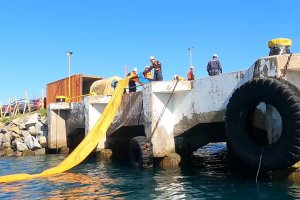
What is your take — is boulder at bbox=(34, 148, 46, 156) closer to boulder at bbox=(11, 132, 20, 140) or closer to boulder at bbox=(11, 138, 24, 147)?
boulder at bbox=(11, 138, 24, 147)

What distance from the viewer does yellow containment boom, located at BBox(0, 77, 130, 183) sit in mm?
13203

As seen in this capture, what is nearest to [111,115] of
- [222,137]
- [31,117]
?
[222,137]

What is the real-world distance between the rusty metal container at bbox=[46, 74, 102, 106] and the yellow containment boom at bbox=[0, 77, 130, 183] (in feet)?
20.9

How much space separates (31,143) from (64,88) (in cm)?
462

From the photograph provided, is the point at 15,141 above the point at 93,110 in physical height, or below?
below

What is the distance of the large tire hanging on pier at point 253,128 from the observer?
30.9 ft

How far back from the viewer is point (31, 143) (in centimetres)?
2258

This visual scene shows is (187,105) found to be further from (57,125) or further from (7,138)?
(7,138)

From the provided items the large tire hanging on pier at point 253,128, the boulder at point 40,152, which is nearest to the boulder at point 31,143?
the boulder at point 40,152

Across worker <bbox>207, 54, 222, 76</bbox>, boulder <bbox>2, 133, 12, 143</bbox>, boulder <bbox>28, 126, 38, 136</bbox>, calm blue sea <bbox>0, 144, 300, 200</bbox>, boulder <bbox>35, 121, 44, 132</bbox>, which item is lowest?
calm blue sea <bbox>0, 144, 300, 200</bbox>

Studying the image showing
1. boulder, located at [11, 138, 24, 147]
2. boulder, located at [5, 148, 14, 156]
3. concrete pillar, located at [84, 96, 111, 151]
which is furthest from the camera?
boulder, located at [11, 138, 24, 147]

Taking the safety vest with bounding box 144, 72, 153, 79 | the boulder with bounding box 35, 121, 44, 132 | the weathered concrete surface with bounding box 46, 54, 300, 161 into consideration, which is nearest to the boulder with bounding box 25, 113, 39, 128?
the boulder with bounding box 35, 121, 44, 132

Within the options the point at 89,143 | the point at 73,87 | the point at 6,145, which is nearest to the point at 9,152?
the point at 6,145

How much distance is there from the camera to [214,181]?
1116 cm
